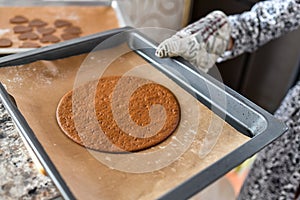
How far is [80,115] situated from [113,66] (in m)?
0.16

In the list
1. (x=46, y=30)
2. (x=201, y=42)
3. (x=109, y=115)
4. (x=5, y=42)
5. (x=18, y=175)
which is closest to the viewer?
(x=18, y=175)

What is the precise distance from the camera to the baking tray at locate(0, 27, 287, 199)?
20.7 inches

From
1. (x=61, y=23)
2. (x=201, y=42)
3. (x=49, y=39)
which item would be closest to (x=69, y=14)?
(x=61, y=23)

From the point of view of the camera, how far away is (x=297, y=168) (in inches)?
39.4

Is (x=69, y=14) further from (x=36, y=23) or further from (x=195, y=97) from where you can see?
(x=195, y=97)

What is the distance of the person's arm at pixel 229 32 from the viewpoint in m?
0.77

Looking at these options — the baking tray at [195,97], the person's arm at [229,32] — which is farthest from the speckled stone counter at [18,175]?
Answer: the person's arm at [229,32]

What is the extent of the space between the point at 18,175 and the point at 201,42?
437 mm

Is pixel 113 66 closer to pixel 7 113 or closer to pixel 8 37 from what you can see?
pixel 7 113

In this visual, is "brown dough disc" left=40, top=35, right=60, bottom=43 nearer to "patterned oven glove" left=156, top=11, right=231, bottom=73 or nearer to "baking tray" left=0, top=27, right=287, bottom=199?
"baking tray" left=0, top=27, right=287, bottom=199

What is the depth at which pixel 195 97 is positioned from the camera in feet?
2.39

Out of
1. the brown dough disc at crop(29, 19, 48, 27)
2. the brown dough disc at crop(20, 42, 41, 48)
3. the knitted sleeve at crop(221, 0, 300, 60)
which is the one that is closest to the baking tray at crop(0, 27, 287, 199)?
the knitted sleeve at crop(221, 0, 300, 60)

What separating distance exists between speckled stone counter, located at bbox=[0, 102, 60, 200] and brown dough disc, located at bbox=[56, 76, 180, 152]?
0.31 ft

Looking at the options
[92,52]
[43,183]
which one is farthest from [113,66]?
[43,183]
